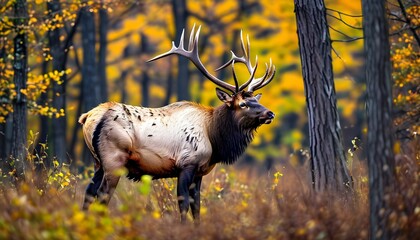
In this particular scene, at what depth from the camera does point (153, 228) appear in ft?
24.1

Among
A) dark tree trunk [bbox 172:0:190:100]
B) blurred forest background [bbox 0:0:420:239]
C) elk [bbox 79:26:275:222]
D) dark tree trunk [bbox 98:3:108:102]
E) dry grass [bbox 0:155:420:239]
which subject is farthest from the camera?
dark tree trunk [bbox 172:0:190:100]

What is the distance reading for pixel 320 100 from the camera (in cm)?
1077

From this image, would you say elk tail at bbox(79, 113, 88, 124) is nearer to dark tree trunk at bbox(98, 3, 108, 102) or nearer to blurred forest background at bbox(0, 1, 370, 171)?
blurred forest background at bbox(0, 1, 370, 171)

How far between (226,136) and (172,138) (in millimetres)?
868

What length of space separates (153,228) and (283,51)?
21.8 metres

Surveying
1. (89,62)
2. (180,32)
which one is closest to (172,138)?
(89,62)

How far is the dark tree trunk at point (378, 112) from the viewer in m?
7.86

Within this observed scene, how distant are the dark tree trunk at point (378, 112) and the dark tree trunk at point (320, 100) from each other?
2.75 metres

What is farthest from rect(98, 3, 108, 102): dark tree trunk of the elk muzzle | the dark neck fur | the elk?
the elk muzzle

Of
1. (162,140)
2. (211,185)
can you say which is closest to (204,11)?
(211,185)

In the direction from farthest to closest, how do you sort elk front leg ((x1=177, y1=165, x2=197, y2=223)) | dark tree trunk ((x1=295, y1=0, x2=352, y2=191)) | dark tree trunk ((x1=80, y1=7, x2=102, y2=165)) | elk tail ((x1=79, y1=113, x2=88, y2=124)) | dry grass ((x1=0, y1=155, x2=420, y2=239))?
1. dark tree trunk ((x1=80, y1=7, x2=102, y2=165))
2. elk tail ((x1=79, y1=113, x2=88, y2=124))
3. elk front leg ((x1=177, y1=165, x2=197, y2=223))
4. dark tree trunk ((x1=295, y1=0, x2=352, y2=191))
5. dry grass ((x1=0, y1=155, x2=420, y2=239))

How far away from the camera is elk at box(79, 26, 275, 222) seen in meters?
10.9

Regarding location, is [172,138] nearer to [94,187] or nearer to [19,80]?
[94,187]

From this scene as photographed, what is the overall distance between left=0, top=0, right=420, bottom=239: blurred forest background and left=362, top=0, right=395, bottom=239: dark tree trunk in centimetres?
550
